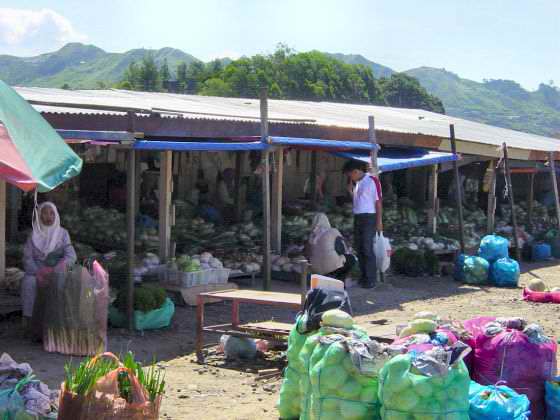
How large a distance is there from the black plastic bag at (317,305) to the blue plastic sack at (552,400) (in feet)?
5.43

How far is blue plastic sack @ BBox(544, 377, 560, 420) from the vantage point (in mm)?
5969

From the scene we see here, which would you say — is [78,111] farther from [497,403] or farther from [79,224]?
[497,403]

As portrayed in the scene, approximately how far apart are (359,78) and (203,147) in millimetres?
69327

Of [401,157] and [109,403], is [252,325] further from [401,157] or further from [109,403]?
[401,157]

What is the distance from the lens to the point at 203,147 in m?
10.2

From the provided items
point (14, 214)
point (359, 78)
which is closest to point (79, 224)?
point (14, 214)

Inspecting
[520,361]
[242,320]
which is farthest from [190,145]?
[520,361]

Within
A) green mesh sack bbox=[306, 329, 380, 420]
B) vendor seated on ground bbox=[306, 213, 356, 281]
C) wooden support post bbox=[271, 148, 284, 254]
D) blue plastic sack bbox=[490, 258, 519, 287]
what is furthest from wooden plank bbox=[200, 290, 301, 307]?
blue plastic sack bbox=[490, 258, 519, 287]

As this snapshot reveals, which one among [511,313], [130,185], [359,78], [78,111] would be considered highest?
[359,78]

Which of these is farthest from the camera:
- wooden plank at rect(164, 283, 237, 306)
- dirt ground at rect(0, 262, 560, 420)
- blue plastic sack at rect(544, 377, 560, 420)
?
wooden plank at rect(164, 283, 237, 306)

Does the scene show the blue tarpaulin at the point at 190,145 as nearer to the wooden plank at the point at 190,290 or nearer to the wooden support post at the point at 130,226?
the wooden support post at the point at 130,226

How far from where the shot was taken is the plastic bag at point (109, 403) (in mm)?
4781

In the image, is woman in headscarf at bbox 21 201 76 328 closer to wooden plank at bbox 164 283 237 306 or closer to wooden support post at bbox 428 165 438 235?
wooden plank at bbox 164 283 237 306

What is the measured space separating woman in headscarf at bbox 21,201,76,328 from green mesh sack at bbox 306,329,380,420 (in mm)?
4368
